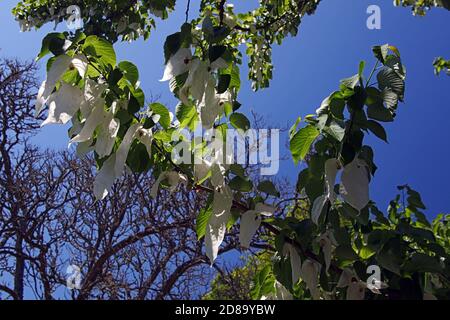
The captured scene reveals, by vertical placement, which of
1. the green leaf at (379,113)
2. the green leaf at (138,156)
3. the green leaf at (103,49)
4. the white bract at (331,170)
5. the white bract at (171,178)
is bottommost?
the white bract at (331,170)

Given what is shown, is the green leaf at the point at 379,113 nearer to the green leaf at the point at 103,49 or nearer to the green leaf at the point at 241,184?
the green leaf at the point at 241,184

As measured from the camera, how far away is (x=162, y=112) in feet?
2.87

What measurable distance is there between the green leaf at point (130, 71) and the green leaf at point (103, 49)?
21 mm

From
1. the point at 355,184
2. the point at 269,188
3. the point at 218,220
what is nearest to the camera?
the point at 355,184

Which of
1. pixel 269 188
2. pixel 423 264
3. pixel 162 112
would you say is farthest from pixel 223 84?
pixel 423 264

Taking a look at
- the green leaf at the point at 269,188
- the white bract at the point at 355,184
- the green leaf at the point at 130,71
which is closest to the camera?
the white bract at the point at 355,184

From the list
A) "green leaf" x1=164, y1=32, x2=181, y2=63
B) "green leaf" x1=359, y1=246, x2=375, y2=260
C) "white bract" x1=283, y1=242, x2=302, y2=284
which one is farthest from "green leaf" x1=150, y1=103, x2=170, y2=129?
"green leaf" x1=359, y1=246, x2=375, y2=260

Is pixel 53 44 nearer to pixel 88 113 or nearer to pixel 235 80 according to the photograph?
pixel 88 113

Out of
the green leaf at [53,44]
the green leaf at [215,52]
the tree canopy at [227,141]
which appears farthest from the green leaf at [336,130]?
the green leaf at [53,44]

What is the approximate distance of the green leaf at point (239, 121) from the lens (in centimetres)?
88

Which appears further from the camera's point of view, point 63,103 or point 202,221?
point 202,221

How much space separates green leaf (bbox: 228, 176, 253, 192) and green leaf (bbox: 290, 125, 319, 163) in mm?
100

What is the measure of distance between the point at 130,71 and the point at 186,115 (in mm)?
125

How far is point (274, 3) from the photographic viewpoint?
7.98ft
